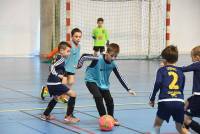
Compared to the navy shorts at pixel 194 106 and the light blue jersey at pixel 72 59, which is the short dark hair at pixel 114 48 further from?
the light blue jersey at pixel 72 59

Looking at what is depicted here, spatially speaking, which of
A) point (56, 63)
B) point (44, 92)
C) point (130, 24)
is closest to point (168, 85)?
point (56, 63)

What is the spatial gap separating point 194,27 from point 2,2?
1030 cm

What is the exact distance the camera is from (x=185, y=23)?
23844mm

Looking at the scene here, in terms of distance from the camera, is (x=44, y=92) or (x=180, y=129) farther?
(x=44, y=92)

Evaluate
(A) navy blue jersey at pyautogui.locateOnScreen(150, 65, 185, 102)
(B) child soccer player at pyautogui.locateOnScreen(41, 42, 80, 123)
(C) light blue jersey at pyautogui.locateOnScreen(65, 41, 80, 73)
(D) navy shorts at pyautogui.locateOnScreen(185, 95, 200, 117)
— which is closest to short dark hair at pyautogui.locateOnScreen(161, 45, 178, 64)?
(A) navy blue jersey at pyautogui.locateOnScreen(150, 65, 185, 102)

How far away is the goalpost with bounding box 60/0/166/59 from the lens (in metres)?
20.5

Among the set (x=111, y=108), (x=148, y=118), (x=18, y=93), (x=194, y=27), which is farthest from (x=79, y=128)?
(x=194, y=27)

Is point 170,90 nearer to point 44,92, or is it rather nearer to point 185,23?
point 44,92

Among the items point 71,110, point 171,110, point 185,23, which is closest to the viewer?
point 171,110

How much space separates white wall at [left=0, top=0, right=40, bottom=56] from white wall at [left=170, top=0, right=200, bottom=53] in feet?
23.7

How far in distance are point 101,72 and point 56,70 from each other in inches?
27.6

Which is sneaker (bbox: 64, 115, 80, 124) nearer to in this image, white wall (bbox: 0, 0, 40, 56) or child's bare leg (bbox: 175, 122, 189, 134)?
child's bare leg (bbox: 175, 122, 189, 134)

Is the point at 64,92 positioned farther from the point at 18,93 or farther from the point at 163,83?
the point at 18,93

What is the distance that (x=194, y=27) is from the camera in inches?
955
